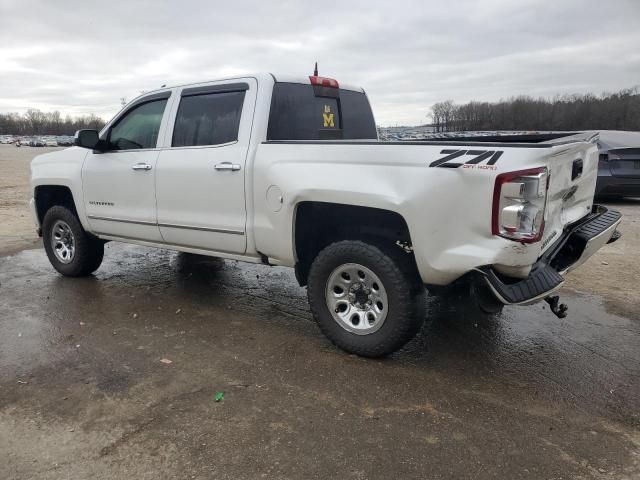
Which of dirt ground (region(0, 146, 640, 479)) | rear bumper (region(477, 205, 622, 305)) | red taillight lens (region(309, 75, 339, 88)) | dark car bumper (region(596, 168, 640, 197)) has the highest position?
red taillight lens (region(309, 75, 339, 88))

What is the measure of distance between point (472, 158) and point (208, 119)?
2.48 m

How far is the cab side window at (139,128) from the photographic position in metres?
5.09

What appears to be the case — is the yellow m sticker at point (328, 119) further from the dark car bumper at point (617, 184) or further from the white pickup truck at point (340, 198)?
the dark car bumper at point (617, 184)

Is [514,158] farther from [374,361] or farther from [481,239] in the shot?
[374,361]

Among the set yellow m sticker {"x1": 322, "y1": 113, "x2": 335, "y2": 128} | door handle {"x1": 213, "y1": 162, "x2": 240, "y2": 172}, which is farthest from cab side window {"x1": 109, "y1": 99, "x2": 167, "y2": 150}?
yellow m sticker {"x1": 322, "y1": 113, "x2": 335, "y2": 128}

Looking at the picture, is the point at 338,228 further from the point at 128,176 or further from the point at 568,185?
the point at 128,176

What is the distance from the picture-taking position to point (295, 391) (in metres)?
3.44

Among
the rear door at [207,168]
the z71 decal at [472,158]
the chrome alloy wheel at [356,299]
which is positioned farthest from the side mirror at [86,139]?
the z71 decal at [472,158]

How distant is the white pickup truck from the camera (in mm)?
3178

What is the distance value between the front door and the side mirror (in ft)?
0.49

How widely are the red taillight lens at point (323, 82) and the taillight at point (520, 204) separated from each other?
2380 millimetres

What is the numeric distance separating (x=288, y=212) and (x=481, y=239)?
1455mm

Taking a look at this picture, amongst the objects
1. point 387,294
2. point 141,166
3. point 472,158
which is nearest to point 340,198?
point 387,294

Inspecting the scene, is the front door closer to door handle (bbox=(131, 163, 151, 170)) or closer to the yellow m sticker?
door handle (bbox=(131, 163, 151, 170))
